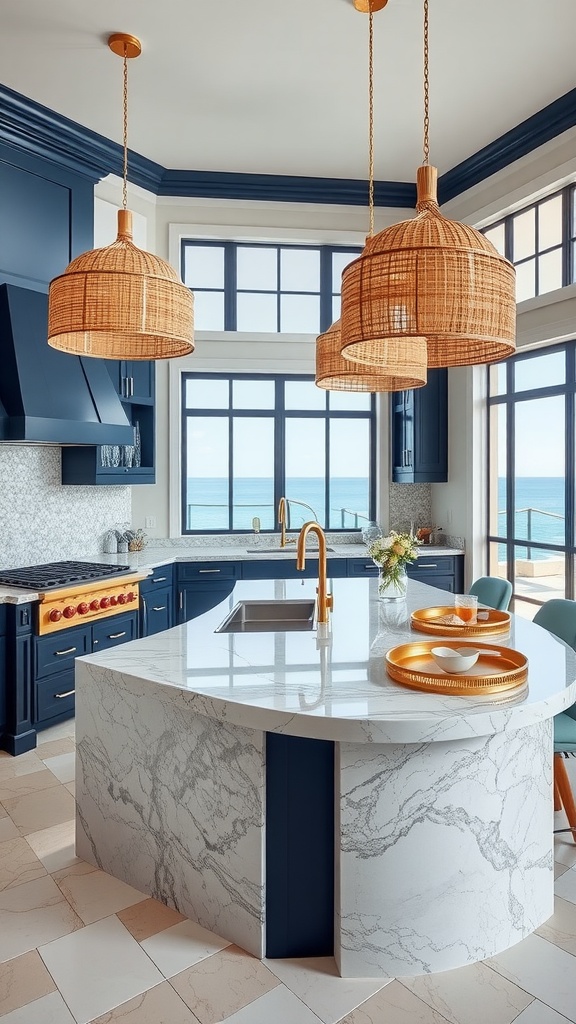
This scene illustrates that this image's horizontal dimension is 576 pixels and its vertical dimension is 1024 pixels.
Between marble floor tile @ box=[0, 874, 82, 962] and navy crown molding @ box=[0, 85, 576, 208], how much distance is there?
421 centimetres

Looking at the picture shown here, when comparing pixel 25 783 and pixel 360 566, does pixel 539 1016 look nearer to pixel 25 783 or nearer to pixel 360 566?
pixel 25 783

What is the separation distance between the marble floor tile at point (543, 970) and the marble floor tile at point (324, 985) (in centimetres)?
36

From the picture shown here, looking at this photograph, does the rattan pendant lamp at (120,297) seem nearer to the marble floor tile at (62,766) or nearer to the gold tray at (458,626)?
the gold tray at (458,626)

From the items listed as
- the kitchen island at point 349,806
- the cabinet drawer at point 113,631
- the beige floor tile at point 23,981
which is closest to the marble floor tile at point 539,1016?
the kitchen island at point 349,806

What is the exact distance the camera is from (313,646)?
257cm

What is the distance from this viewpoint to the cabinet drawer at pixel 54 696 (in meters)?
3.96

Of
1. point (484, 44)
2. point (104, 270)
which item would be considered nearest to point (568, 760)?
point (104, 270)

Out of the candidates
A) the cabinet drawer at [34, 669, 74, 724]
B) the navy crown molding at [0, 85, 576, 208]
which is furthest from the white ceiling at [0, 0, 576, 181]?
the cabinet drawer at [34, 669, 74, 724]

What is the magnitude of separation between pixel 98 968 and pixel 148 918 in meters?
0.26

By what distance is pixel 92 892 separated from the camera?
249 cm

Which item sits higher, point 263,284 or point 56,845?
point 263,284

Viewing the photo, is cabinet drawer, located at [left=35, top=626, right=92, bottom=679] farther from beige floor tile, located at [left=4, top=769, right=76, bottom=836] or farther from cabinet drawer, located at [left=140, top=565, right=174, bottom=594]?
beige floor tile, located at [left=4, top=769, right=76, bottom=836]

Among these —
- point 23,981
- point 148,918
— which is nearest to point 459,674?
point 148,918

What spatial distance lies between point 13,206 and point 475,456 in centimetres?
374
